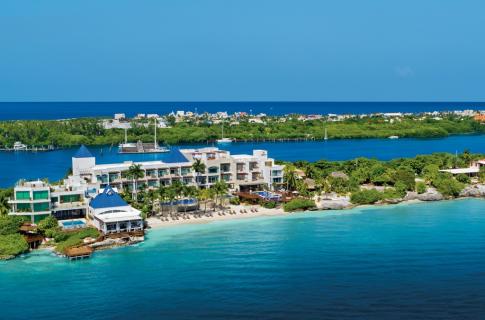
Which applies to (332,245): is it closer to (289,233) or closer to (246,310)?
(289,233)

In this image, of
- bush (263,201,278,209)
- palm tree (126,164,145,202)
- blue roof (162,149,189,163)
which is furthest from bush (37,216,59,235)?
bush (263,201,278,209)

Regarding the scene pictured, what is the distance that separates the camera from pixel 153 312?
78.5ft

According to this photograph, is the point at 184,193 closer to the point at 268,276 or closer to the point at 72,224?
the point at 72,224

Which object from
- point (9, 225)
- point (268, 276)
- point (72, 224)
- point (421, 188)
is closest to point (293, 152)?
point (421, 188)

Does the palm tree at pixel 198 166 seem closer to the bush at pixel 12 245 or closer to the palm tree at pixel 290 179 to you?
the palm tree at pixel 290 179

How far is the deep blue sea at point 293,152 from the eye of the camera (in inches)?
2677

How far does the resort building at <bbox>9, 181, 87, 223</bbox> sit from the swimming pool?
161cm

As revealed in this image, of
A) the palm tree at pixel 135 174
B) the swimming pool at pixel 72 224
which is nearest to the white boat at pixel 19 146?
the palm tree at pixel 135 174

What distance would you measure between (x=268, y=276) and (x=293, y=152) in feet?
198

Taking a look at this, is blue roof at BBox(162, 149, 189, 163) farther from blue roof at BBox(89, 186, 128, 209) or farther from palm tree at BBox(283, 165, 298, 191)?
blue roof at BBox(89, 186, 128, 209)

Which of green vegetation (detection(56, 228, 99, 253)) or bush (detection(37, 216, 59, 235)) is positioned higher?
bush (detection(37, 216, 59, 235))

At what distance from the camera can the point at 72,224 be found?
3653cm

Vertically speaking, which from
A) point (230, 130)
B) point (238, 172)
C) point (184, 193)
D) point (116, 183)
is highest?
point (230, 130)

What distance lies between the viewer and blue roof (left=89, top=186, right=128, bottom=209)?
37156 millimetres
